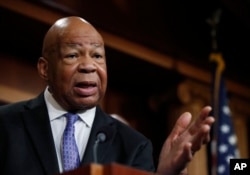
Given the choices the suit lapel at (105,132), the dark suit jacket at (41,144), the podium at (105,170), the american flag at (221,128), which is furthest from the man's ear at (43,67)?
the american flag at (221,128)

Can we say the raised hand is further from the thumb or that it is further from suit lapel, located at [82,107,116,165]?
suit lapel, located at [82,107,116,165]

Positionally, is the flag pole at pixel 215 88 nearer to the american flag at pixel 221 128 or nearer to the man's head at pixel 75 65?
the american flag at pixel 221 128

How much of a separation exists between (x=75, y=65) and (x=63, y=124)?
0.65 feet

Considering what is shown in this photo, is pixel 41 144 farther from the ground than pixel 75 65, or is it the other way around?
pixel 75 65

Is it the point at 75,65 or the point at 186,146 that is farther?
the point at 75,65

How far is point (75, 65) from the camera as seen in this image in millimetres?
1939

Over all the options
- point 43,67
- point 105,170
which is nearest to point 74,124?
point 43,67

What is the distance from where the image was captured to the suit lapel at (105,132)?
181 centimetres

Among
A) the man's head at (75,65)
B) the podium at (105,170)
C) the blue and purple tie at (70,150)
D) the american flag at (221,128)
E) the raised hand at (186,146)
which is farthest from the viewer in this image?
the american flag at (221,128)

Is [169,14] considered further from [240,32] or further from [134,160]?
[134,160]

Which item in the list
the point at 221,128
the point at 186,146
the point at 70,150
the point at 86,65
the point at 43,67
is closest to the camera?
the point at 186,146

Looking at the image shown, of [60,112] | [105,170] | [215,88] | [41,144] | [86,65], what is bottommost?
[105,170]

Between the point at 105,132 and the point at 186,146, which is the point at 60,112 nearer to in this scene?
the point at 105,132

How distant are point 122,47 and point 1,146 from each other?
234 centimetres
